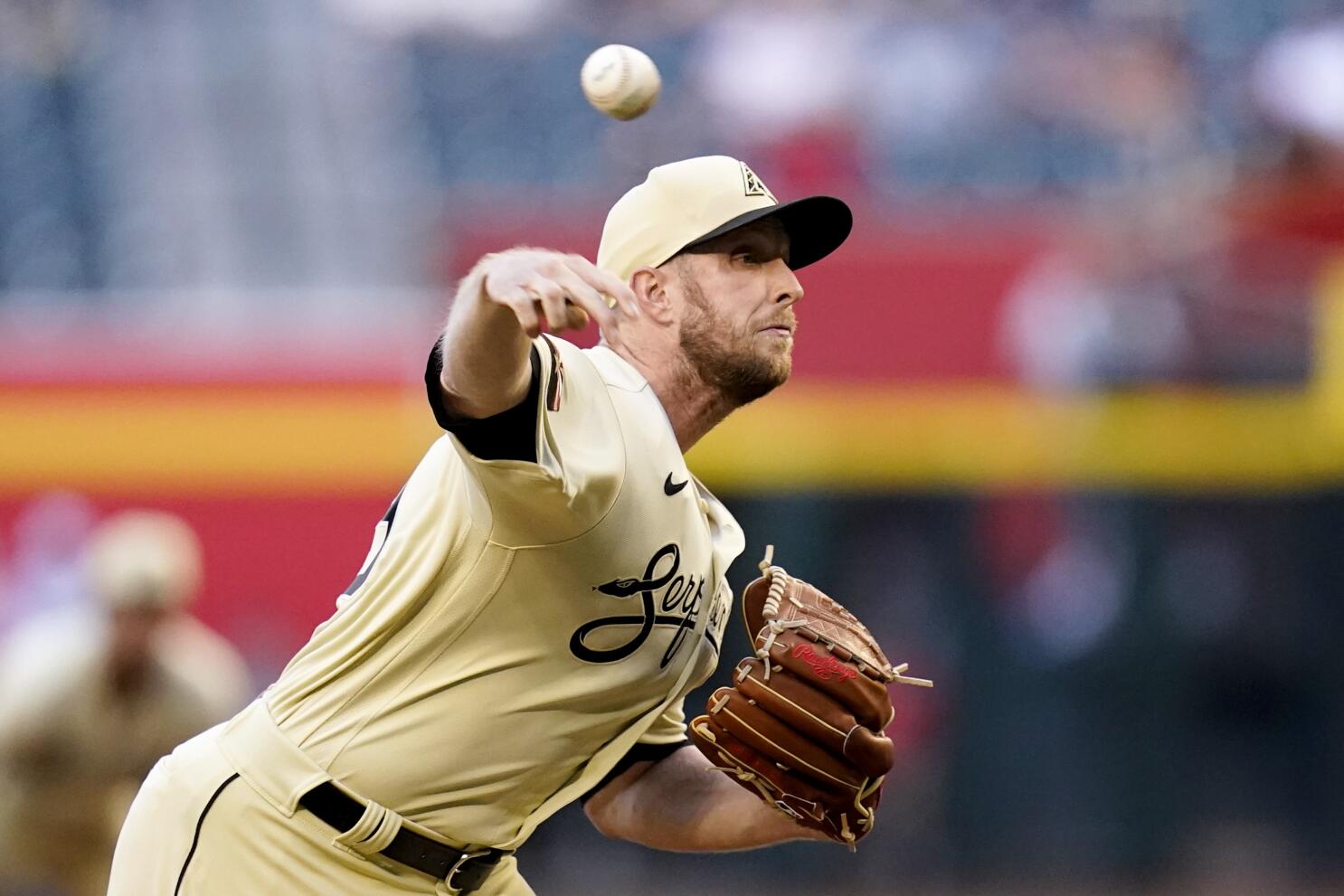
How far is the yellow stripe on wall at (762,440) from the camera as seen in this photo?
8758mm

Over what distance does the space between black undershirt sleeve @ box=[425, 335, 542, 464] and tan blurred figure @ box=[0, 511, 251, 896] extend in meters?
4.25

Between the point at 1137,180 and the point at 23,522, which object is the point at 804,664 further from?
the point at 1137,180

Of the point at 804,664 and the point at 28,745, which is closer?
the point at 804,664

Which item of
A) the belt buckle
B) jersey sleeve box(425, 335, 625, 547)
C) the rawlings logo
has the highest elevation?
jersey sleeve box(425, 335, 625, 547)

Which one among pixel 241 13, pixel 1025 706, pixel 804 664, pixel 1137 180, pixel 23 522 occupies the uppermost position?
pixel 241 13

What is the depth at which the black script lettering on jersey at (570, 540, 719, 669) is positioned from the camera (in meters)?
2.97

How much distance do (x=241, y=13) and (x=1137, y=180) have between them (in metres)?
5.14

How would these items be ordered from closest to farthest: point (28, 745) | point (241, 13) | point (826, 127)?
point (28, 745) < point (826, 127) < point (241, 13)

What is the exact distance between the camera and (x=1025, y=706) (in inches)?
357

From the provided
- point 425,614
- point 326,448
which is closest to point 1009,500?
point 326,448

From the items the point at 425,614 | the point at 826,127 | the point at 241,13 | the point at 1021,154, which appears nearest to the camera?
the point at 425,614

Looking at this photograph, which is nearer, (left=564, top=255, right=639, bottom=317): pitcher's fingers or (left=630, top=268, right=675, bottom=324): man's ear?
(left=564, top=255, right=639, bottom=317): pitcher's fingers

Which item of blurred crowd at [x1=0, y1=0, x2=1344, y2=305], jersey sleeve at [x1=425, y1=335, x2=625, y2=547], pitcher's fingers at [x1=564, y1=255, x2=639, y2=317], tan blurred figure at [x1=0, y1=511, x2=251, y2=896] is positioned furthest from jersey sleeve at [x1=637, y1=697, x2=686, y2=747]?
blurred crowd at [x1=0, y1=0, x2=1344, y2=305]

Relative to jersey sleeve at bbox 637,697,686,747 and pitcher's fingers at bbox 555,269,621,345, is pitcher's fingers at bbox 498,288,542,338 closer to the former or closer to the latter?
pitcher's fingers at bbox 555,269,621,345
